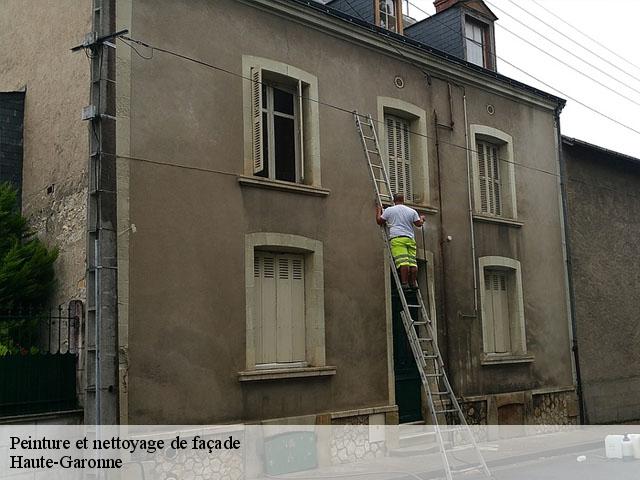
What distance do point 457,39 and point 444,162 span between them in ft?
10.6

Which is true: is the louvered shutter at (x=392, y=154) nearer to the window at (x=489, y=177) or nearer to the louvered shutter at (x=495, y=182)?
the window at (x=489, y=177)

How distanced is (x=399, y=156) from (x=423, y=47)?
7.07ft

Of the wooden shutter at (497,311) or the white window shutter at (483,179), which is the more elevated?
the white window shutter at (483,179)

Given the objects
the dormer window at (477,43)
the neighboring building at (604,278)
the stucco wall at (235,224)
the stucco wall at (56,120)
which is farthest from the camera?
the neighboring building at (604,278)

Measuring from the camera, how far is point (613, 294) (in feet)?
58.2

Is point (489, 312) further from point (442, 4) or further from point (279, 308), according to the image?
point (442, 4)

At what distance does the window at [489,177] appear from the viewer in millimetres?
15500

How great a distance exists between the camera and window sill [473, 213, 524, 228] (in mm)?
14758

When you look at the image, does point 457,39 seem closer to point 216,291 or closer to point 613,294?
point 613,294

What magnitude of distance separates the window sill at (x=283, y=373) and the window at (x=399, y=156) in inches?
144

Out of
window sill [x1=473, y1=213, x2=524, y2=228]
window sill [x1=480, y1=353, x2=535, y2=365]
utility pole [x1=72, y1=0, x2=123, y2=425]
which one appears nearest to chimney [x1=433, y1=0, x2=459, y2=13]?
window sill [x1=473, y1=213, x2=524, y2=228]

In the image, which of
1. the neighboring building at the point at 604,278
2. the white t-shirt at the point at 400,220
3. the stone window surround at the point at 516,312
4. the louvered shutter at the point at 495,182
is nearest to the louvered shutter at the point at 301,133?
the white t-shirt at the point at 400,220

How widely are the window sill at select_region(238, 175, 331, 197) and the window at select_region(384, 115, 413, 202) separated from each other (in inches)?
74.6

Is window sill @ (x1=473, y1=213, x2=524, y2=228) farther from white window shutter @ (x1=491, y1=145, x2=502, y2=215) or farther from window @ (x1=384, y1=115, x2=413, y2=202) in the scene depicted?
window @ (x1=384, y1=115, x2=413, y2=202)
